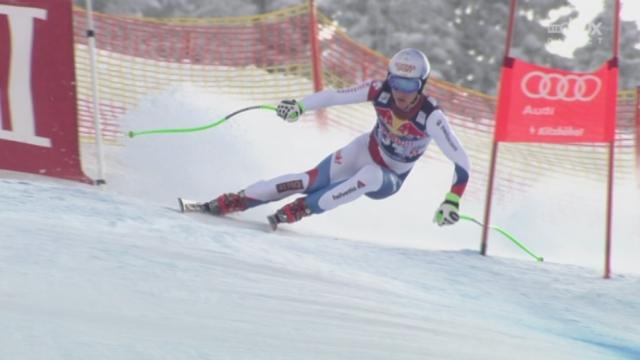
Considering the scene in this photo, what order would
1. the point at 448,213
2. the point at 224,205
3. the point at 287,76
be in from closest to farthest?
the point at 448,213
the point at 224,205
the point at 287,76

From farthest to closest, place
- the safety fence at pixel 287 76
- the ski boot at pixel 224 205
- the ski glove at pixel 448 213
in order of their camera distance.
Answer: the safety fence at pixel 287 76, the ski boot at pixel 224 205, the ski glove at pixel 448 213

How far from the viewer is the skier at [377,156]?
492 centimetres

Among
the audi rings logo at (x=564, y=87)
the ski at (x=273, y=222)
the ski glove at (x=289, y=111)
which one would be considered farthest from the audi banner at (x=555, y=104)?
the ski at (x=273, y=222)

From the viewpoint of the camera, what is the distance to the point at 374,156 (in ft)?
17.5

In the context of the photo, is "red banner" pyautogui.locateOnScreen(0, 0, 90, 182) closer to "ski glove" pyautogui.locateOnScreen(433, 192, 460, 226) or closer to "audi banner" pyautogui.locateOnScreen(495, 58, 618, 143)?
"ski glove" pyautogui.locateOnScreen(433, 192, 460, 226)

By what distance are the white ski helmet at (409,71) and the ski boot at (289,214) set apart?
88cm

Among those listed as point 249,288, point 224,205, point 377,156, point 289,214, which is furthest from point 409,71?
point 249,288

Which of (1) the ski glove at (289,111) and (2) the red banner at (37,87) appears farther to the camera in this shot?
(1) the ski glove at (289,111)

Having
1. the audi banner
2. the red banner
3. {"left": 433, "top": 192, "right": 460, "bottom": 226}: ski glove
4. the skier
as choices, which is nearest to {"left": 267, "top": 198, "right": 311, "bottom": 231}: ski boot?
the skier

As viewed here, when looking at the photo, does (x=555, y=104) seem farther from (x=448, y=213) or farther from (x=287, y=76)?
(x=287, y=76)

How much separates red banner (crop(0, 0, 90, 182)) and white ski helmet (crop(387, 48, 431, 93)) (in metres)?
1.91

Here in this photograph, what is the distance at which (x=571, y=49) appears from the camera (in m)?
24.7

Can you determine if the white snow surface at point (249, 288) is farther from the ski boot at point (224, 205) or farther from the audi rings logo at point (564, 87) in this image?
the audi rings logo at point (564, 87)

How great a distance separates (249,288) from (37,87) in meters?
2.50
